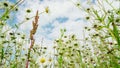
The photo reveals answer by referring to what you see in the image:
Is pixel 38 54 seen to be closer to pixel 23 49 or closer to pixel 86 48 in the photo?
pixel 23 49

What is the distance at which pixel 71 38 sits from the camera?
3693 mm

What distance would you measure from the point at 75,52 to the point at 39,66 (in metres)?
0.47

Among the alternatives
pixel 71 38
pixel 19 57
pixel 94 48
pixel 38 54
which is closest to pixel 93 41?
pixel 94 48

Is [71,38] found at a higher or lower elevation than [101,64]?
higher

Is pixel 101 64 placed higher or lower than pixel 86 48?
lower

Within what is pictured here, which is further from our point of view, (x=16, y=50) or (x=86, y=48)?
(x=86, y=48)

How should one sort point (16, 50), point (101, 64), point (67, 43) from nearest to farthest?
point (101, 64) → point (16, 50) → point (67, 43)

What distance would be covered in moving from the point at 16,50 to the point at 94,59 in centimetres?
95

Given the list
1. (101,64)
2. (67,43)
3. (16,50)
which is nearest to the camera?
(101,64)

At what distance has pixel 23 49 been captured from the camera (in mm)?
3287

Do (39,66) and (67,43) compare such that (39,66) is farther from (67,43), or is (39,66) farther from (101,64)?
(101,64)

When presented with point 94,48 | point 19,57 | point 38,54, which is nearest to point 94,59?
point 94,48

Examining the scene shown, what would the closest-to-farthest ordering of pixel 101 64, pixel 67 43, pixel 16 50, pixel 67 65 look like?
1. pixel 101 64
2. pixel 16 50
3. pixel 67 65
4. pixel 67 43

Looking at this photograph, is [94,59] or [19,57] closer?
[19,57]
